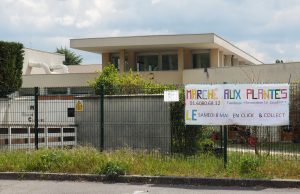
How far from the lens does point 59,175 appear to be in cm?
1274

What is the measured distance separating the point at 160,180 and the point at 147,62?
27.9m

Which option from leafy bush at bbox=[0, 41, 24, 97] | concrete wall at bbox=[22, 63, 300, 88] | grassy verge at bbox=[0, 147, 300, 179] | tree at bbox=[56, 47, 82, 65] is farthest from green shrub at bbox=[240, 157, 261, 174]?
tree at bbox=[56, 47, 82, 65]

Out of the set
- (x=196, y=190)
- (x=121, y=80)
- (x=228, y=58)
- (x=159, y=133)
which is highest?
(x=228, y=58)

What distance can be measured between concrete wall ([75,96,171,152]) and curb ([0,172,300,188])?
2.52 meters

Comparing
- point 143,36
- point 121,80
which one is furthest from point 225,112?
point 143,36

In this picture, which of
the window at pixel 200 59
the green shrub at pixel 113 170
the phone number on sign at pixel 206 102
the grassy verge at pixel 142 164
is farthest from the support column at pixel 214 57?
the green shrub at pixel 113 170

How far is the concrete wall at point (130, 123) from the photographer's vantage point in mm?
15227

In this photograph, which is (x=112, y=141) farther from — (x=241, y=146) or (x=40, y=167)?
(x=241, y=146)

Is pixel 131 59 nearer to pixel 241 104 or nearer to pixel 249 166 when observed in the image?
pixel 241 104

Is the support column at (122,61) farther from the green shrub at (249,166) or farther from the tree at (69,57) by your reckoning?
the tree at (69,57)

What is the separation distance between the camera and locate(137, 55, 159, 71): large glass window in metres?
39.3

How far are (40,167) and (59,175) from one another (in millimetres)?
769

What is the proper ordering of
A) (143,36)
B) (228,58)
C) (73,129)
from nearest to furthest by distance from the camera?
(73,129)
(143,36)
(228,58)

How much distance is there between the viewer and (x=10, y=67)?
22.8 metres
